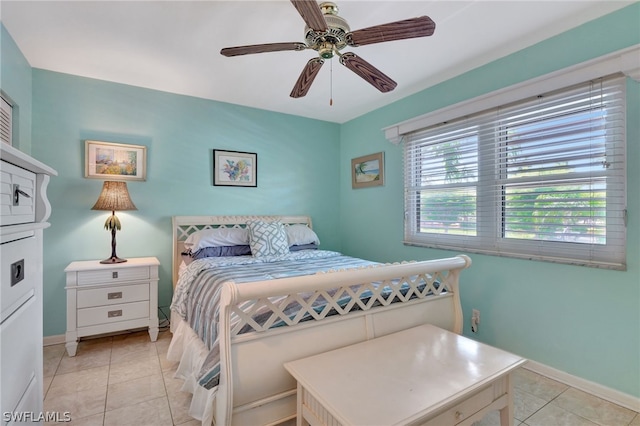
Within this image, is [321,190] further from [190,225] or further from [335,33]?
[335,33]

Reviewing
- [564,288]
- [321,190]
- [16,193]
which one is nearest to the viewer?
[16,193]

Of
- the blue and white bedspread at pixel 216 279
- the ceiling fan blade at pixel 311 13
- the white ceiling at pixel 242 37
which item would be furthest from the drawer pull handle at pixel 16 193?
the white ceiling at pixel 242 37

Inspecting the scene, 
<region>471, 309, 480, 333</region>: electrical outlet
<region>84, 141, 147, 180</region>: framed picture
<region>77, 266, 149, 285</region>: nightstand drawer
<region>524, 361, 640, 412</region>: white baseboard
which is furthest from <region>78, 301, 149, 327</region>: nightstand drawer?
<region>524, 361, 640, 412</region>: white baseboard

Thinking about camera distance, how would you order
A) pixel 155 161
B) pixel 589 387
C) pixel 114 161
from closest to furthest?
pixel 589 387 < pixel 114 161 < pixel 155 161

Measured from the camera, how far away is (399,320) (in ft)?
5.80

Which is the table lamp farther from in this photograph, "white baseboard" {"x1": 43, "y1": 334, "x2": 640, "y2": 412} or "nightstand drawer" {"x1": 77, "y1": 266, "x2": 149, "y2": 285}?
"white baseboard" {"x1": 43, "y1": 334, "x2": 640, "y2": 412}

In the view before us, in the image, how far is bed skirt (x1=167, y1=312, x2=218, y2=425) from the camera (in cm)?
134

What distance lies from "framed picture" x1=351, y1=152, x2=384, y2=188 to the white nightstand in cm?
251

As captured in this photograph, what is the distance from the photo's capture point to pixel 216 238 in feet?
9.66

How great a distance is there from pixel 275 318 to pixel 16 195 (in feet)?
3.33

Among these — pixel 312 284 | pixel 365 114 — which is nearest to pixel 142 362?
pixel 312 284

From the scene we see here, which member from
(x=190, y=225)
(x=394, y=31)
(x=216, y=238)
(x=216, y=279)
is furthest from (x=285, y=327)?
(x=190, y=225)

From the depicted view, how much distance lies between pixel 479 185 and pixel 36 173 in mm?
2861

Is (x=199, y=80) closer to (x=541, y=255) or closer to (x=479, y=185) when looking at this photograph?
(x=479, y=185)
